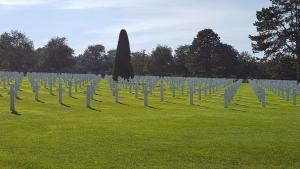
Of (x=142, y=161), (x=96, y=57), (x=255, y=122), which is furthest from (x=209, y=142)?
(x=96, y=57)

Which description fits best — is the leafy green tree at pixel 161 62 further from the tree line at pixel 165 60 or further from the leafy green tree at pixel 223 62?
the leafy green tree at pixel 223 62

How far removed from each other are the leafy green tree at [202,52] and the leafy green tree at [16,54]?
93.5 feet

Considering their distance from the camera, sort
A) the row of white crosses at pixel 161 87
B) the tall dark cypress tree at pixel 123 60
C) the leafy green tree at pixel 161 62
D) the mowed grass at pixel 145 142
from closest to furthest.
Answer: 1. the mowed grass at pixel 145 142
2. the row of white crosses at pixel 161 87
3. the tall dark cypress tree at pixel 123 60
4. the leafy green tree at pixel 161 62

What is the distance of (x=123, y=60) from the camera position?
47.2 m

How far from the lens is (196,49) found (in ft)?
290

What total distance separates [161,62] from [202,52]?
27.8 feet

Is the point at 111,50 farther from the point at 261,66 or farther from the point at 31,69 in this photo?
the point at 261,66

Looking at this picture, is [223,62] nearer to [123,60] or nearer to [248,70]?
[248,70]

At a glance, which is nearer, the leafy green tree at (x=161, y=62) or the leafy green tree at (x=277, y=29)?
the leafy green tree at (x=277, y=29)

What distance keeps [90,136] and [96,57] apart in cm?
10628

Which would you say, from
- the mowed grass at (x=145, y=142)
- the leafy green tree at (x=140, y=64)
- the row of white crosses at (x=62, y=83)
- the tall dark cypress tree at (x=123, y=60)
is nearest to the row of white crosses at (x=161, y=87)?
the row of white crosses at (x=62, y=83)

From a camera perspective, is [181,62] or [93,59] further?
[93,59]

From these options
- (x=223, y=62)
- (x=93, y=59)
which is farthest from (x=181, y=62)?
(x=93, y=59)

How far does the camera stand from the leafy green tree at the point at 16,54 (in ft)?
281
